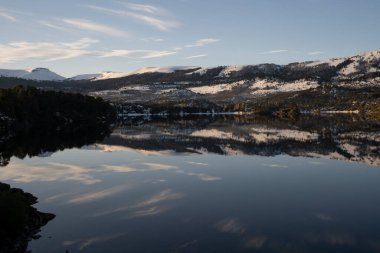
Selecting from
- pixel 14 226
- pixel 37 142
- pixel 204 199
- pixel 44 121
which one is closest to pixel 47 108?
pixel 44 121

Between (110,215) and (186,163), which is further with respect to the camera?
(186,163)

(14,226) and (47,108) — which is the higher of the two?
(14,226)

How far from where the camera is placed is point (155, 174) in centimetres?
5200

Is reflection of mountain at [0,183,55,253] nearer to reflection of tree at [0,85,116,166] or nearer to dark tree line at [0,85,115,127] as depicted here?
reflection of tree at [0,85,116,166]

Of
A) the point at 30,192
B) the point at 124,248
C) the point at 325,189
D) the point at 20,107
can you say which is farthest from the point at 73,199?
the point at 20,107

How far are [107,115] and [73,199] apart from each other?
483 ft

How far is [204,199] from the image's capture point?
124 ft

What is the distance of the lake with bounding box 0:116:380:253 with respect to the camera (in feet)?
88.4

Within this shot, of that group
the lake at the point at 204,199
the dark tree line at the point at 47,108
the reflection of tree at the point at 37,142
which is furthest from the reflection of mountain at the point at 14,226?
the dark tree line at the point at 47,108

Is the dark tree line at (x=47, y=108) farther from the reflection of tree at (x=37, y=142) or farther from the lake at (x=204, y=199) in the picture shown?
the lake at (x=204, y=199)

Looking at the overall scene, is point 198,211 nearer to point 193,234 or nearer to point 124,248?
point 193,234

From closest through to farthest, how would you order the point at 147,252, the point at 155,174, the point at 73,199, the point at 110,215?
1. the point at 147,252
2. the point at 110,215
3. the point at 73,199
4. the point at 155,174

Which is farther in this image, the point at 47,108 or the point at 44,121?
the point at 47,108

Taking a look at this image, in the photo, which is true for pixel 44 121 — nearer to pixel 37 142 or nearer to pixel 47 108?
pixel 47 108
